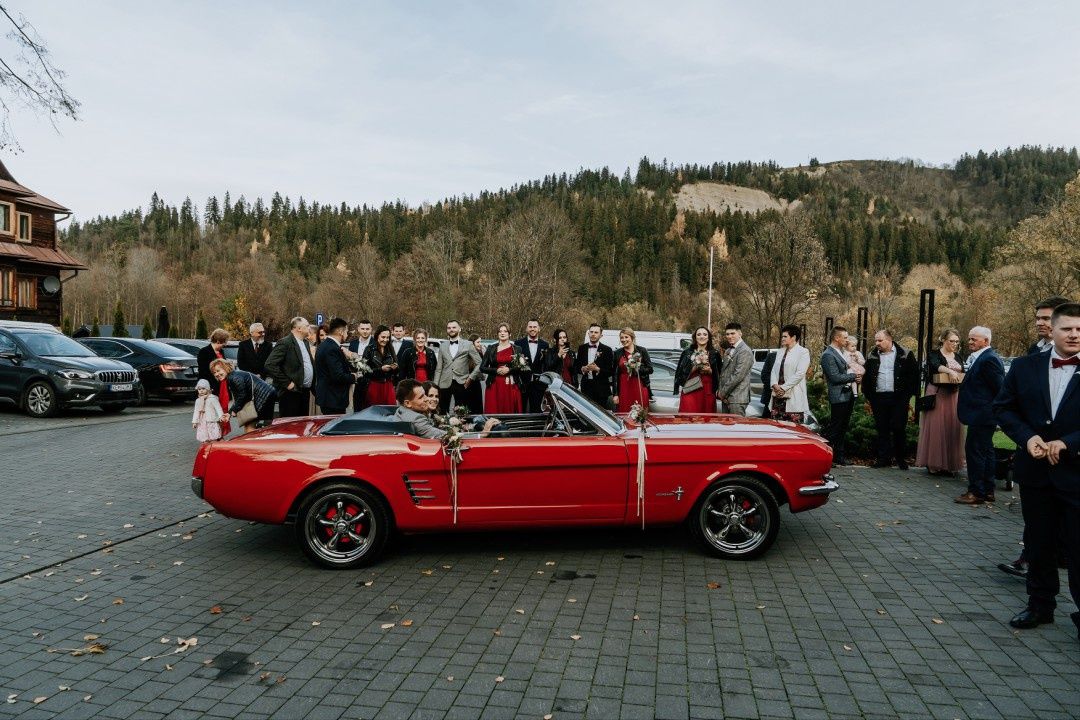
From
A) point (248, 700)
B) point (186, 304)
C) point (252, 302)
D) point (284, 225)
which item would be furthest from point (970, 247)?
point (248, 700)

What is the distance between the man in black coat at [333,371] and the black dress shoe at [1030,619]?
746 centimetres

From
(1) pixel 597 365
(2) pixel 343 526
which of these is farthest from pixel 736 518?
(1) pixel 597 365

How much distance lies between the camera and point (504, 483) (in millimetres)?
5863

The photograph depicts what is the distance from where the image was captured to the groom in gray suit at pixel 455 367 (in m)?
11.1

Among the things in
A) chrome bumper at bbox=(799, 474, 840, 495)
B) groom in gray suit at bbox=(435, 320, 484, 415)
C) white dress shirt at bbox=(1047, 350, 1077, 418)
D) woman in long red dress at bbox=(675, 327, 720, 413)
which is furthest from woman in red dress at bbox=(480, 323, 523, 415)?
white dress shirt at bbox=(1047, 350, 1077, 418)

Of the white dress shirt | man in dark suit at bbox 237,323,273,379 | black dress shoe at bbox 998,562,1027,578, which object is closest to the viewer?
the white dress shirt

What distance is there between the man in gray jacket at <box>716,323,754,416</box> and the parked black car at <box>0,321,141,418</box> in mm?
13273

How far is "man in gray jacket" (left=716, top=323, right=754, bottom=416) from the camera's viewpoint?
9695 millimetres

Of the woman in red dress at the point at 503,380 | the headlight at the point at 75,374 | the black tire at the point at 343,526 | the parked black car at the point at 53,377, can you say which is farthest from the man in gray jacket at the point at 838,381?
the headlight at the point at 75,374

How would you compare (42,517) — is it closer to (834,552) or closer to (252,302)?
(834,552)

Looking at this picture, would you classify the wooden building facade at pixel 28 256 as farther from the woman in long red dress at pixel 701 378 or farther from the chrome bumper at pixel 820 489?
the chrome bumper at pixel 820 489

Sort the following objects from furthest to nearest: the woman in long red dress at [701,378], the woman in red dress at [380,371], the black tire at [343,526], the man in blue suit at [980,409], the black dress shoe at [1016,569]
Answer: the woman in red dress at [380,371]
the woman in long red dress at [701,378]
the man in blue suit at [980,409]
the black tire at [343,526]
the black dress shoe at [1016,569]

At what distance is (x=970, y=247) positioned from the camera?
12731cm

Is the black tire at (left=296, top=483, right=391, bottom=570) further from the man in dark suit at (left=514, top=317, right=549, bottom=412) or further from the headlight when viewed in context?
the headlight
